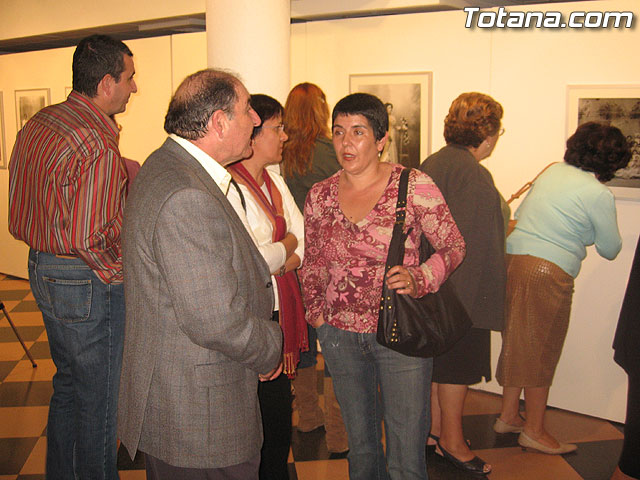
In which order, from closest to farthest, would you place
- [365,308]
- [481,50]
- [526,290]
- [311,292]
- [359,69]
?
[365,308] → [311,292] → [526,290] → [481,50] → [359,69]

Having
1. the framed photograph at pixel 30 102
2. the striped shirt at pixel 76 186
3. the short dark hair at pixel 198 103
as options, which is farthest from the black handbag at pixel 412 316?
the framed photograph at pixel 30 102

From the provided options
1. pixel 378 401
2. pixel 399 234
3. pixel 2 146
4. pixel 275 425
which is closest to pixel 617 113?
pixel 399 234

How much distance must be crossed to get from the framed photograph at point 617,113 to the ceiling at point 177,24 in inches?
24.3

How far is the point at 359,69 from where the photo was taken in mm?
4668

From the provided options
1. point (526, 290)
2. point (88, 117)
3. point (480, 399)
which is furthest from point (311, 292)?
point (480, 399)

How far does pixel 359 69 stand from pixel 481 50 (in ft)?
3.12

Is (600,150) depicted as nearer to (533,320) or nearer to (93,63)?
(533,320)

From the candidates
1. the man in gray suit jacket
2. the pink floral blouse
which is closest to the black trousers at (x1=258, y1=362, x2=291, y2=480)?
the pink floral blouse

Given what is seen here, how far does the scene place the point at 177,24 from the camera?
5820 millimetres

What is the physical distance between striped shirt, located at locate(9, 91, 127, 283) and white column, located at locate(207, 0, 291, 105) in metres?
1.37

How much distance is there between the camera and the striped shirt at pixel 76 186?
2.48 metres

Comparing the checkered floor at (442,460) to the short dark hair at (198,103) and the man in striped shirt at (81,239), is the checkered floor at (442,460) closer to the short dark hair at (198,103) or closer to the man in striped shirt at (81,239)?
the man in striped shirt at (81,239)

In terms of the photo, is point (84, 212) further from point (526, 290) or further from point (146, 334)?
point (526, 290)

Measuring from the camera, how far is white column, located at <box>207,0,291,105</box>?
373 cm
